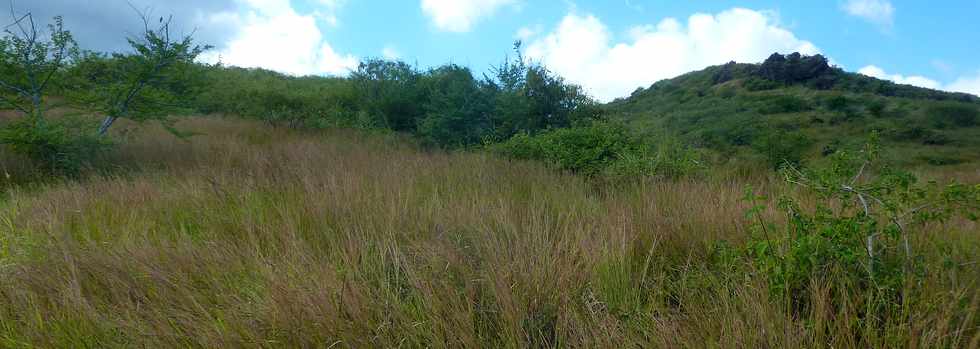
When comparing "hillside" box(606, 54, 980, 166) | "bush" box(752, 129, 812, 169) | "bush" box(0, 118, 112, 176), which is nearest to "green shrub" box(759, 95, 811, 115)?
"hillside" box(606, 54, 980, 166)

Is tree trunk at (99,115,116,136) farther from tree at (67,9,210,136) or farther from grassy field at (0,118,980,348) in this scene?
grassy field at (0,118,980,348)

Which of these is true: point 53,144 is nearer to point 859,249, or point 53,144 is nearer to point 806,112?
point 859,249

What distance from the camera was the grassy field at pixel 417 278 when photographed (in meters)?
2.16

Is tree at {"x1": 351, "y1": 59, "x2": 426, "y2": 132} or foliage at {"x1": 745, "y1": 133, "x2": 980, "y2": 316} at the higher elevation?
tree at {"x1": 351, "y1": 59, "x2": 426, "y2": 132}

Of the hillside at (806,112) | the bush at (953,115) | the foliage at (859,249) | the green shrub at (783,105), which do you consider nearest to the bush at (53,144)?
the foliage at (859,249)

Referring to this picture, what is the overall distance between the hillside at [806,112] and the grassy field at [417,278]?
990 centimetres

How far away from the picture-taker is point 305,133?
13680 mm

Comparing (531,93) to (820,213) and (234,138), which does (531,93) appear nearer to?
(234,138)

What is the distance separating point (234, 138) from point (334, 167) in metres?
6.22

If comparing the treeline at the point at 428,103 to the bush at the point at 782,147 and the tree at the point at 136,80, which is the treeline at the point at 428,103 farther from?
the bush at the point at 782,147

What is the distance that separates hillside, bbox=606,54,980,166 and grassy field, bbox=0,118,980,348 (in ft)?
32.5

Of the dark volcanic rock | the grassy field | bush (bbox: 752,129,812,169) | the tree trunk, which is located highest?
the dark volcanic rock

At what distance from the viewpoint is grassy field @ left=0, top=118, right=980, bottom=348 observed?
216cm

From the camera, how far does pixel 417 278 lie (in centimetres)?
261
